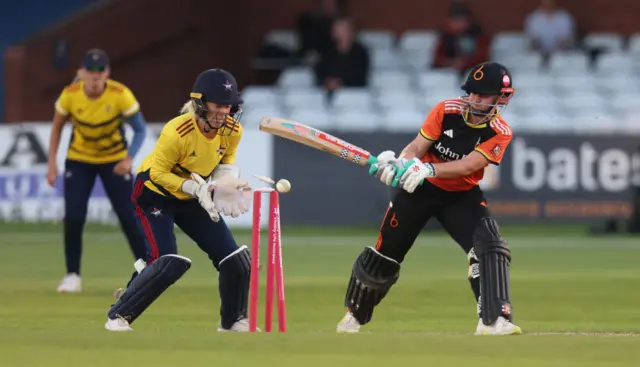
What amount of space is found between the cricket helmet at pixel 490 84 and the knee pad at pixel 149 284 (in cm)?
199

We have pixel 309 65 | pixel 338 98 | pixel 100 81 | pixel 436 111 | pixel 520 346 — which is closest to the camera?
pixel 520 346

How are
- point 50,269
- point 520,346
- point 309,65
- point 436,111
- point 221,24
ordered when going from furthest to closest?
point 221,24 < point 309,65 < point 50,269 < point 436,111 < point 520,346

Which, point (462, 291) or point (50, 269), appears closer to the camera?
point (462, 291)

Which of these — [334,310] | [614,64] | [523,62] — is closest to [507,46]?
[523,62]

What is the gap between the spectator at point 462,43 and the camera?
20.6m

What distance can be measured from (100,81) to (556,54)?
11254 millimetres

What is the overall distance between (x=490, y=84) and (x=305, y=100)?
11920mm

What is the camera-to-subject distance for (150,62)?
22.5 m

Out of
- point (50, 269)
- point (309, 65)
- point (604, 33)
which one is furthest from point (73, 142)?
point (604, 33)

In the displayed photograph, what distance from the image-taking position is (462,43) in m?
20.8

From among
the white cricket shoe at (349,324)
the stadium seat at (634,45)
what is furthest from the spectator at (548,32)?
the white cricket shoe at (349,324)

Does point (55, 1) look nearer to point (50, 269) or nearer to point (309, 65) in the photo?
point (309, 65)

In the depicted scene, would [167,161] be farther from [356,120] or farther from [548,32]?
[548,32]

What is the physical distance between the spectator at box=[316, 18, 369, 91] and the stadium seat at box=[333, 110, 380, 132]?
0.76 m
